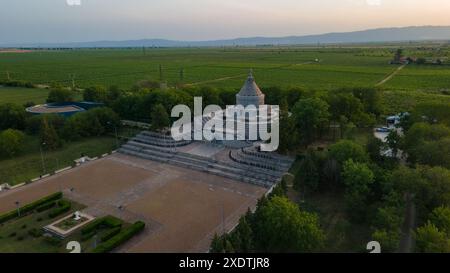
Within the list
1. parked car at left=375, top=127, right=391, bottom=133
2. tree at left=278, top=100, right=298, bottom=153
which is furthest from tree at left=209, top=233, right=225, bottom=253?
parked car at left=375, top=127, right=391, bottom=133

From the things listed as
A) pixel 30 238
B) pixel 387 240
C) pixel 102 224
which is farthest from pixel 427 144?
pixel 30 238

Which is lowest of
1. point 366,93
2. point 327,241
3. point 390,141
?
point 327,241

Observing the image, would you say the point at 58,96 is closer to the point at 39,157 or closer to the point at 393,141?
the point at 39,157

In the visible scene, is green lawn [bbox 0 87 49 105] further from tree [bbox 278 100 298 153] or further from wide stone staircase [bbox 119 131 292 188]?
tree [bbox 278 100 298 153]
